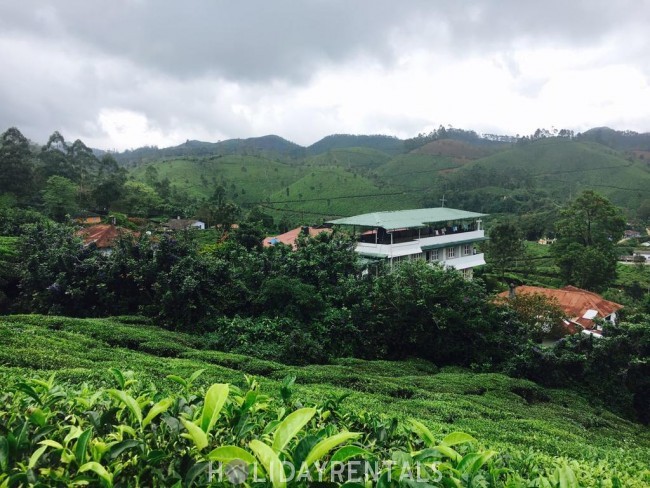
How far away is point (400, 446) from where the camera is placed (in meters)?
2.25

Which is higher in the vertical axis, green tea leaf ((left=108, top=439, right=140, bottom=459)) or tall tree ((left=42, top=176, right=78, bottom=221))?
tall tree ((left=42, top=176, right=78, bottom=221))

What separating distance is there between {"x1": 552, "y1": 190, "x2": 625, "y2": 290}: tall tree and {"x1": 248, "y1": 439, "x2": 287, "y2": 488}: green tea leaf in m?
30.3

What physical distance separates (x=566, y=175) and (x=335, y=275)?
8639cm

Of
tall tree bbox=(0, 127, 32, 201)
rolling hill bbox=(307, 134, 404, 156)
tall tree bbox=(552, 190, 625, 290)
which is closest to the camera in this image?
tall tree bbox=(552, 190, 625, 290)

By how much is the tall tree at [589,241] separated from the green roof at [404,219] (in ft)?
25.1

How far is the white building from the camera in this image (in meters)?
21.4

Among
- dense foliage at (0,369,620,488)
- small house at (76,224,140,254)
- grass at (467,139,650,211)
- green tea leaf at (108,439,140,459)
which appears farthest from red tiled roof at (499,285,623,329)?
grass at (467,139,650,211)

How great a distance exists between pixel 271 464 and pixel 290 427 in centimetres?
24

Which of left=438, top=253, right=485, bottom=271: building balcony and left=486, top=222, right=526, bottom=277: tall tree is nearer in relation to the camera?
left=438, top=253, right=485, bottom=271: building balcony

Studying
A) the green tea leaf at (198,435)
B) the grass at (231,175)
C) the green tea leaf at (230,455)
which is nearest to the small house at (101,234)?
the green tea leaf at (198,435)

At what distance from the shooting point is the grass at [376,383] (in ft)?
19.0

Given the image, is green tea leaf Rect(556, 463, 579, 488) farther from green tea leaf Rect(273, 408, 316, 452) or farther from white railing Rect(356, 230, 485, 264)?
white railing Rect(356, 230, 485, 264)

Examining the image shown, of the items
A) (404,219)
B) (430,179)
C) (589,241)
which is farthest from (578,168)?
(404,219)

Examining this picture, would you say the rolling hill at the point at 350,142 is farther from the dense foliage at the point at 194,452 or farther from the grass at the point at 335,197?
the dense foliage at the point at 194,452
